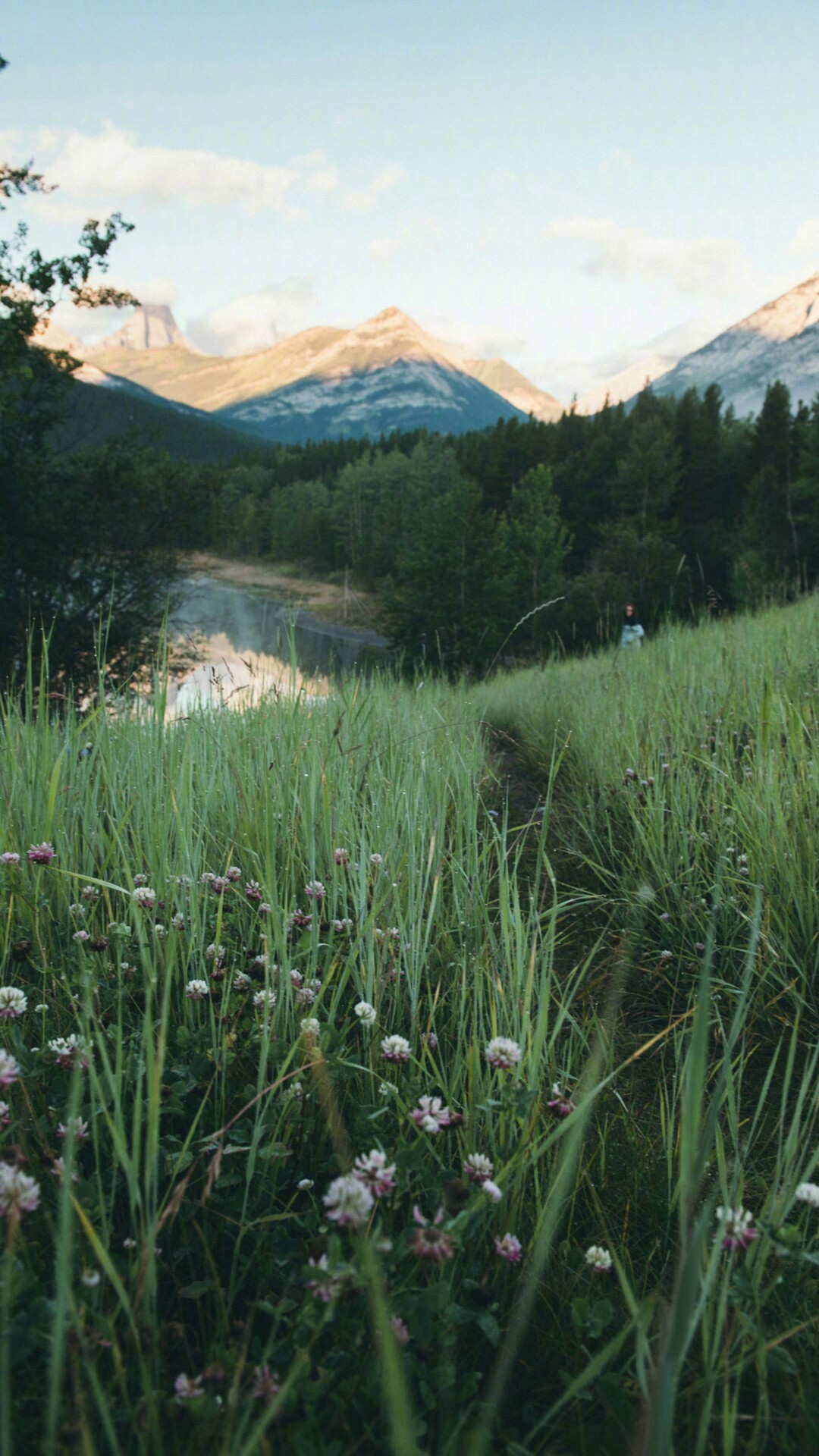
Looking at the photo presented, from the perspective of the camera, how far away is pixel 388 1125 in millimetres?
1244

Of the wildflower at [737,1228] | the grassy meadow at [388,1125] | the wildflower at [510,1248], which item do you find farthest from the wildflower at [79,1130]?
the wildflower at [737,1228]

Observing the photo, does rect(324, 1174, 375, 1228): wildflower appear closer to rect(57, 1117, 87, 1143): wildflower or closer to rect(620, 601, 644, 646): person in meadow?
rect(57, 1117, 87, 1143): wildflower

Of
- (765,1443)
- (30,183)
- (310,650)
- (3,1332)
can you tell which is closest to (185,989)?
(3,1332)

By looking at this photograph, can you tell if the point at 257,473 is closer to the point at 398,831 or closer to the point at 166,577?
the point at 166,577

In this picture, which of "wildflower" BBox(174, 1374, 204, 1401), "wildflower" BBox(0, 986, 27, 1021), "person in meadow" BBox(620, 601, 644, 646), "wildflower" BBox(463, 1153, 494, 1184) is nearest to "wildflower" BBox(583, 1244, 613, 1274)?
"wildflower" BBox(463, 1153, 494, 1184)

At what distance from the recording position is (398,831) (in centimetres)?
227

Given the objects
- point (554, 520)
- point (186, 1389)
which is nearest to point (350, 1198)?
point (186, 1389)

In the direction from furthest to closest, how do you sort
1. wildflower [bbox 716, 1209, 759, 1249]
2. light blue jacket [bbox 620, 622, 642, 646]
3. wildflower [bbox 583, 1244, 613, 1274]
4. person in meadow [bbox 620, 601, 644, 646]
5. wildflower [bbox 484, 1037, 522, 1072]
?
light blue jacket [bbox 620, 622, 642, 646]
person in meadow [bbox 620, 601, 644, 646]
wildflower [bbox 484, 1037, 522, 1072]
wildflower [bbox 583, 1244, 613, 1274]
wildflower [bbox 716, 1209, 759, 1249]

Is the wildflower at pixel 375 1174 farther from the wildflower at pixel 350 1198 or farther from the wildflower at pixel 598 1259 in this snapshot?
the wildflower at pixel 598 1259

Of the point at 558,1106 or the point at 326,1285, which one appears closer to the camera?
the point at 326,1285

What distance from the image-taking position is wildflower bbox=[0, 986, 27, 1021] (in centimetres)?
121

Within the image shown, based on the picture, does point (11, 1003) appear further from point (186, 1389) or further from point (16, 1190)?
point (186, 1389)

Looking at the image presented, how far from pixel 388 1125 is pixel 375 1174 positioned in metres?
0.33

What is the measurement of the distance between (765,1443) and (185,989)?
3.44 feet
